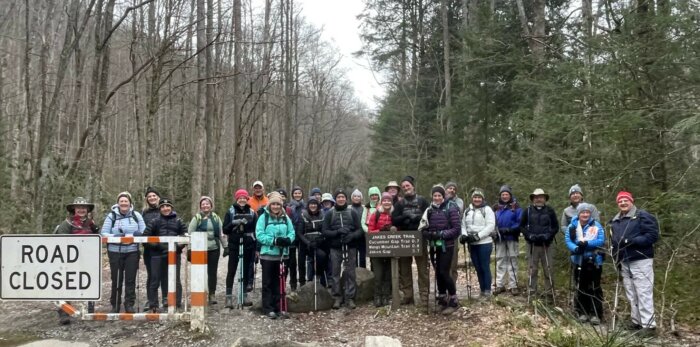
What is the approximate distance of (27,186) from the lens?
12344 mm

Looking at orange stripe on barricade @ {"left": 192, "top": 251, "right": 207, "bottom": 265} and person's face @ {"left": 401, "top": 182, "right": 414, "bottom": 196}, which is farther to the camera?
person's face @ {"left": 401, "top": 182, "right": 414, "bottom": 196}

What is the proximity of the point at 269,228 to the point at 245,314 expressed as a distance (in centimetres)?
138

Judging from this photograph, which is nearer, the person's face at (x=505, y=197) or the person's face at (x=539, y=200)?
the person's face at (x=539, y=200)

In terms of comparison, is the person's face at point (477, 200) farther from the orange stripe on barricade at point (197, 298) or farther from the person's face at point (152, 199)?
the person's face at point (152, 199)

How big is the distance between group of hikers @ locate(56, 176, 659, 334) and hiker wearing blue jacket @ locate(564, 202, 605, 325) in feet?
0.05

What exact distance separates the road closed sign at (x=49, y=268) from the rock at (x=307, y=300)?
3.52m

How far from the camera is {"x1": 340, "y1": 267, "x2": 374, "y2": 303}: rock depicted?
877 cm

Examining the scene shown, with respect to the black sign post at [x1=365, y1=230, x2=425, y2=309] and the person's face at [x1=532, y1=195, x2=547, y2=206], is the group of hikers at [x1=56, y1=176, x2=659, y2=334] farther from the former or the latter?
the black sign post at [x1=365, y1=230, x2=425, y2=309]

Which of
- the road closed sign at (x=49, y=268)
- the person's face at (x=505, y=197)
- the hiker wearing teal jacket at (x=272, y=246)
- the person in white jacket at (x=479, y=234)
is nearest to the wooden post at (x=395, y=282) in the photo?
the person in white jacket at (x=479, y=234)

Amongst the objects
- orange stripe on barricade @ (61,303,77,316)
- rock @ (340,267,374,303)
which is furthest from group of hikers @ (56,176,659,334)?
orange stripe on barricade @ (61,303,77,316)

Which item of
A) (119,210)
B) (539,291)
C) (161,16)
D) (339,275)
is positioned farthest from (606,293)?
(161,16)

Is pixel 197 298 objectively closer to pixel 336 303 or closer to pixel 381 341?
pixel 381 341

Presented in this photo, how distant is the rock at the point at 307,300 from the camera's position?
324 inches

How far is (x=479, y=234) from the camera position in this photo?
844 centimetres
